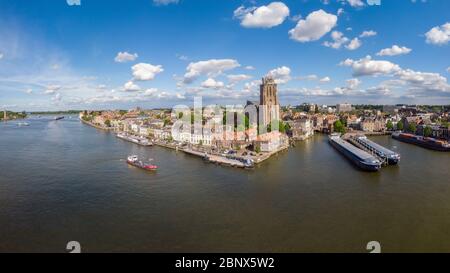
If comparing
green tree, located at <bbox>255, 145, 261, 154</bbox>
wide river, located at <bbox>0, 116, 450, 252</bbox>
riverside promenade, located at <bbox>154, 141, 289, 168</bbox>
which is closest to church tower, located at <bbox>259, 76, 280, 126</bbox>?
riverside promenade, located at <bbox>154, 141, 289, 168</bbox>

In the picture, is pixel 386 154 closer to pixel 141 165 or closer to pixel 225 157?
pixel 225 157

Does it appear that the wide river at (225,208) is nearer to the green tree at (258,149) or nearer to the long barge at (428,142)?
the green tree at (258,149)

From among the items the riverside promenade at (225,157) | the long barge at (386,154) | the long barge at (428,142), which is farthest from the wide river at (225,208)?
the long barge at (428,142)

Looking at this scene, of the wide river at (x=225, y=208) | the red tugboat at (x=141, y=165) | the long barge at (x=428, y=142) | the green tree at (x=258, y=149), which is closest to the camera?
the wide river at (x=225, y=208)

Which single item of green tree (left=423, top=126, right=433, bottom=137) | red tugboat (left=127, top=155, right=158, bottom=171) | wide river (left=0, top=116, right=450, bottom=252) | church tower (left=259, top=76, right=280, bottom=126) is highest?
church tower (left=259, top=76, right=280, bottom=126)

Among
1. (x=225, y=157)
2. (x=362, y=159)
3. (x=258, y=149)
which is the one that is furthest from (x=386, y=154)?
(x=225, y=157)

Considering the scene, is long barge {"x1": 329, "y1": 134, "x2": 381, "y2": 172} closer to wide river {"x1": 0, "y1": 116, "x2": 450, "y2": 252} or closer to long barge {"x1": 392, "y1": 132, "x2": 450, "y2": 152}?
wide river {"x1": 0, "y1": 116, "x2": 450, "y2": 252}

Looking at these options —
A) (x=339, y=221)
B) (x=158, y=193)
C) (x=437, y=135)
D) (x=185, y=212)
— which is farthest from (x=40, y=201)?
(x=437, y=135)
